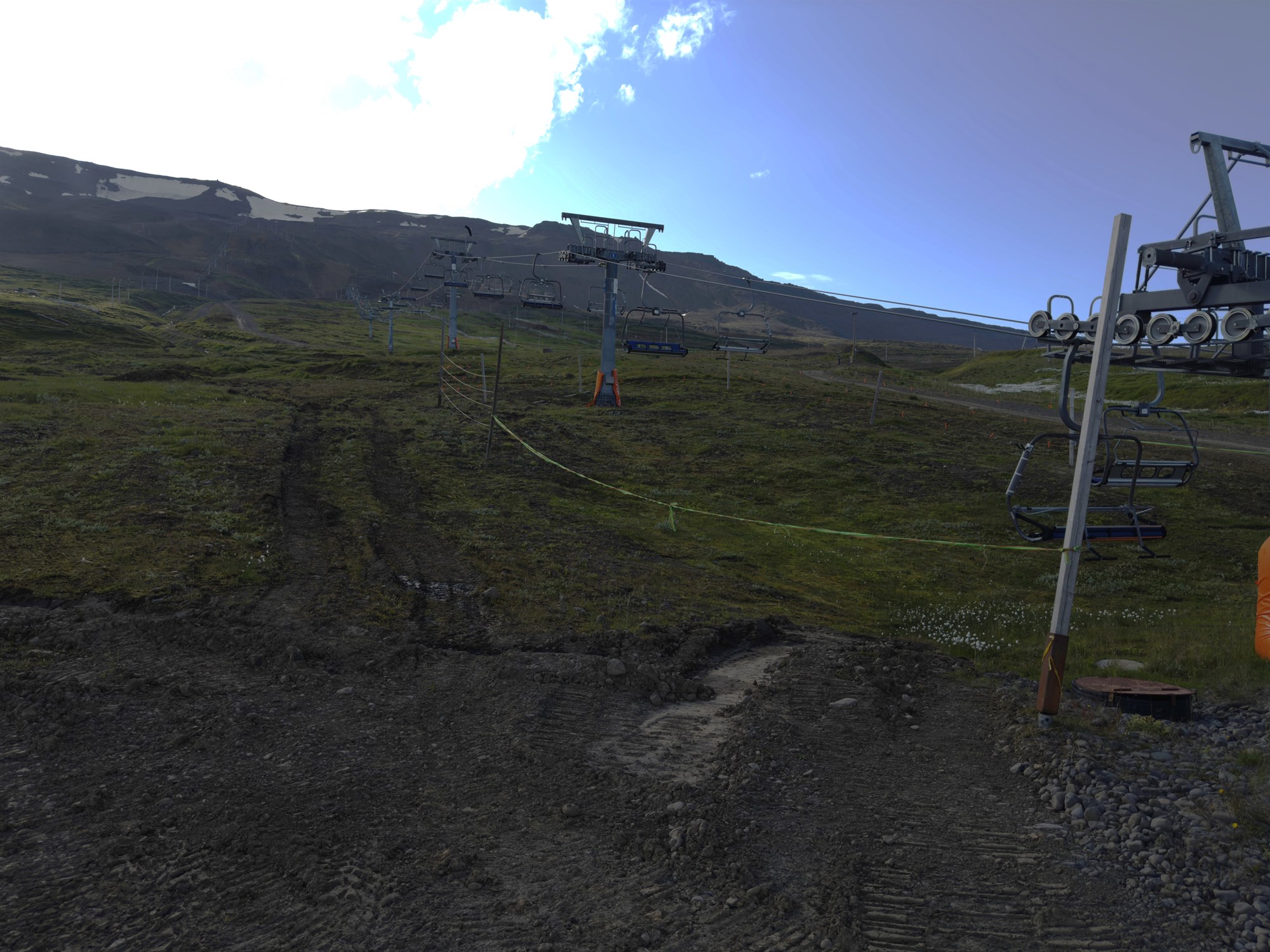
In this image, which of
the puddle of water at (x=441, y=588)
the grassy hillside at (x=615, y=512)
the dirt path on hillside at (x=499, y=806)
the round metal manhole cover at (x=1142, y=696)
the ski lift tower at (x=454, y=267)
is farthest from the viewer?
the ski lift tower at (x=454, y=267)

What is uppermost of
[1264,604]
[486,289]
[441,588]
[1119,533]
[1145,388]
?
[486,289]

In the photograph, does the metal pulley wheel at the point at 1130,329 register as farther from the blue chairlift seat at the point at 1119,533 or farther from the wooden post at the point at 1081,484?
the blue chairlift seat at the point at 1119,533

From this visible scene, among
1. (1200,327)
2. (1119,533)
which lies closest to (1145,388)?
(1119,533)

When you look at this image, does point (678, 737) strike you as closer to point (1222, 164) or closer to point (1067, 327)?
point (1067, 327)

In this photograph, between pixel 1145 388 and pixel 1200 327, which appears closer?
pixel 1200 327

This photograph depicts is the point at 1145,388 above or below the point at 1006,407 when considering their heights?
above

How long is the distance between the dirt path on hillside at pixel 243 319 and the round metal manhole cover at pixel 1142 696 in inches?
4183

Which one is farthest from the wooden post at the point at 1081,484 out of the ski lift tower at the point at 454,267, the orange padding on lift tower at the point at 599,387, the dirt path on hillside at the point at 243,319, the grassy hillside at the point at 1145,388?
the dirt path on hillside at the point at 243,319

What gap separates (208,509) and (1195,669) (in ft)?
66.3

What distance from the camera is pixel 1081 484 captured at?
9.23m

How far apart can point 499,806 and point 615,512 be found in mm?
16530

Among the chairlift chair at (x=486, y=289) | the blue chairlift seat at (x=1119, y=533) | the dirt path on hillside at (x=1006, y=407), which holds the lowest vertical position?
the blue chairlift seat at (x=1119, y=533)

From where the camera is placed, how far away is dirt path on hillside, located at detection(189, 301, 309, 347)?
109m

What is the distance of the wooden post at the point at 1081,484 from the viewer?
9.05m
